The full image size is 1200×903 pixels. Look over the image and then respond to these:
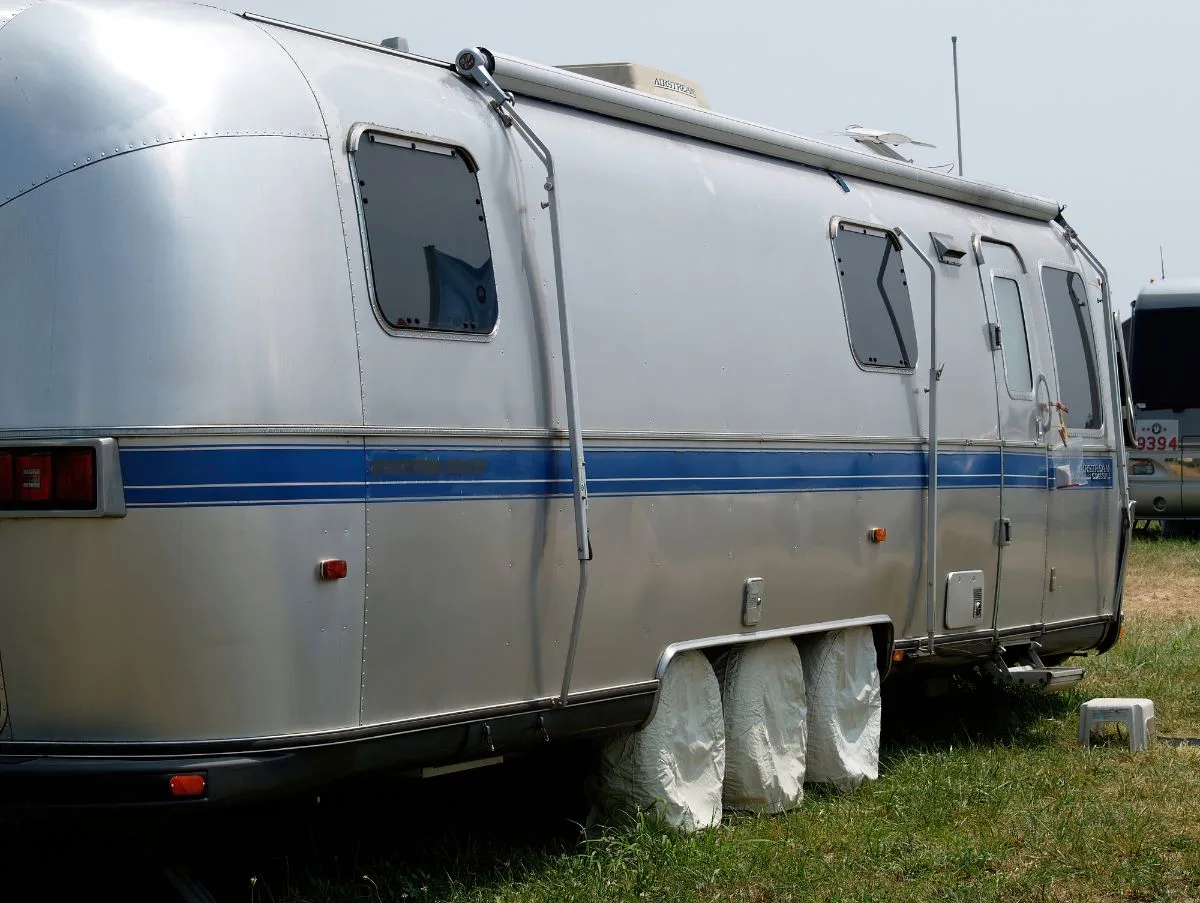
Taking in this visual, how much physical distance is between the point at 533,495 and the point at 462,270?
33.5 inches

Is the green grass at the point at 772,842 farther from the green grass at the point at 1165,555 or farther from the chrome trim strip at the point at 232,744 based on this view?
the green grass at the point at 1165,555

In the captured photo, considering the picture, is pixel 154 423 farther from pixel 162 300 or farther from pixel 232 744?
pixel 232 744

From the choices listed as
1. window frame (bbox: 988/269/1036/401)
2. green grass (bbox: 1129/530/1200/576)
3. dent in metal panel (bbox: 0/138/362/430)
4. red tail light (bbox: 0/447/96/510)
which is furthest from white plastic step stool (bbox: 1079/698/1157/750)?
green grass (bbox: 1129/530/1200/576)

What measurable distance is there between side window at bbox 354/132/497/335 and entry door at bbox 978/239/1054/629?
3.93 meters

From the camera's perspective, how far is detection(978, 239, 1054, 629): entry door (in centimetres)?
862

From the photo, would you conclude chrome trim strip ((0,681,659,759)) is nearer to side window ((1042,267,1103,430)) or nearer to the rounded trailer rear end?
the rounded trailer rear end

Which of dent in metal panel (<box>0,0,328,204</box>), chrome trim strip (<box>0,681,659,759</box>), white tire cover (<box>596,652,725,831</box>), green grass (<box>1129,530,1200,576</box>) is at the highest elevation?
dent in metal panel (<box>0,0,328,204</box>)

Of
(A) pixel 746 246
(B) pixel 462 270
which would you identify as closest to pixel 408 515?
(B) pixel 462 270

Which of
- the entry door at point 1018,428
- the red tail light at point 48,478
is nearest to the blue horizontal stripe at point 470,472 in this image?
the red tail light at point 48,478

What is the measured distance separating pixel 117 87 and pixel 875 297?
13.5 ft

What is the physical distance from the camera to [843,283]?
764 cm

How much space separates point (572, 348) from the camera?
233 inches

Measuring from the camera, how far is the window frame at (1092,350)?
30.2ft

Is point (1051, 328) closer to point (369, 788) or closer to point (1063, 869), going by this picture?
point (1063, 869)
